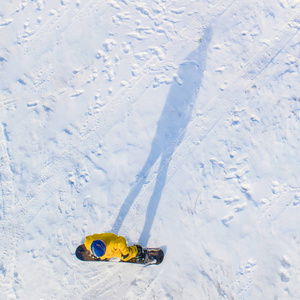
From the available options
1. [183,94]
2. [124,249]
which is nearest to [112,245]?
[124,249]

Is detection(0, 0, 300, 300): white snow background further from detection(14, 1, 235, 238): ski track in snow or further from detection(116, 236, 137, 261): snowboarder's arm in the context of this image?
detection(116, 236, 137, 261): snowboarder's arm

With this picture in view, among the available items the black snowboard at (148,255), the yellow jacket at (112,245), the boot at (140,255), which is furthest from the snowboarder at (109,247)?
the black snowboard at (148,255)

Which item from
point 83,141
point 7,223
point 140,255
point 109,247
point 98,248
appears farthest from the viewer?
point 83,141

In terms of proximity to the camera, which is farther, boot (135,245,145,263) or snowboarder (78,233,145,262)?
boot (135,245,145,263)

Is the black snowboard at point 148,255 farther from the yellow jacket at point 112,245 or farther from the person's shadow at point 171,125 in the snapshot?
the yellow jacket at point 112,245

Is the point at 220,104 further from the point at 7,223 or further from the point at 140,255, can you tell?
the point at 7,223

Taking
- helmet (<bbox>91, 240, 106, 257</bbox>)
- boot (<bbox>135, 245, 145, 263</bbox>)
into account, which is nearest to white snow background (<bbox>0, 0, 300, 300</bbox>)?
boot (<bbox>135, 245, 145, 263</bbox>)

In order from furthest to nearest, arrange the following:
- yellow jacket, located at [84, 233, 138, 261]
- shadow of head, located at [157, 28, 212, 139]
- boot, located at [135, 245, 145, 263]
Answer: shadow of head, located at [157, 28, 212, 139] → boot, located at [135, 245, 145, 263] → yellow jacket, located at [84, 233, 138, 261]

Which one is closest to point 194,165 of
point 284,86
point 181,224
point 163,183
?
point 163,183
